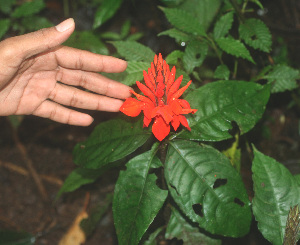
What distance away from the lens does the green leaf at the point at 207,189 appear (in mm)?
1705

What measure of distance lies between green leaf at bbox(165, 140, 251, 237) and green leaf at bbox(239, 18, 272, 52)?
845mm

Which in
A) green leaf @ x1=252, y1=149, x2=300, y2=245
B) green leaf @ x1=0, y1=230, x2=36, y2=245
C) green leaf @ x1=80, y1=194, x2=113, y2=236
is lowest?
green leaf @ x1=0, y1=230, x2=36, y2=245

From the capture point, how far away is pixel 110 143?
1902 millimetres

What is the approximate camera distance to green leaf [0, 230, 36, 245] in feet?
8.46

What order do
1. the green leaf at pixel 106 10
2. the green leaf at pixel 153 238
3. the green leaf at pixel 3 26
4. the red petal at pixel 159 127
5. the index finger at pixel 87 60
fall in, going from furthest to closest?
the green leaf at pixel 3 26 < the green leaf at pixel 106 10 < the green leaf at pixel 153 238 < the index finger at pixel 87 60 < the red petal at pixel 159 127

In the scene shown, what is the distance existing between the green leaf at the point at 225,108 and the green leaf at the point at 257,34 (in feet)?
1.43

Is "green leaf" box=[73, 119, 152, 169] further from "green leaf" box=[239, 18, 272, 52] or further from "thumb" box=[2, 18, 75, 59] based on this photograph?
"green leaf" box=[239, 18, 272, 52]

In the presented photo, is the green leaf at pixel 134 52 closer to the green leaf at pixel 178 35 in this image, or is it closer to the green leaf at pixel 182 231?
the green leaf at pixel 178 35

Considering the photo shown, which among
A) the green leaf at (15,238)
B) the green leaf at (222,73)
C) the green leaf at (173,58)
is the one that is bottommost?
the green leaf at (15,238)

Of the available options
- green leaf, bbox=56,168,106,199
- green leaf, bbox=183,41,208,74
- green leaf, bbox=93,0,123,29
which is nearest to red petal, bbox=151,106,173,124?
green leaf, bbox=183,41,208,74

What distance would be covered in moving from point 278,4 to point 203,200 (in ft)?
7.97

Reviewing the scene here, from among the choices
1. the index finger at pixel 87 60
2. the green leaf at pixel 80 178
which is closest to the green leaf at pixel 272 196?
the index finger at pixel 87 60

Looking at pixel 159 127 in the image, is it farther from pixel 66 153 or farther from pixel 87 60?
pixel 66 153

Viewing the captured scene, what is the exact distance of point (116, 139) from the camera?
1897 mm
